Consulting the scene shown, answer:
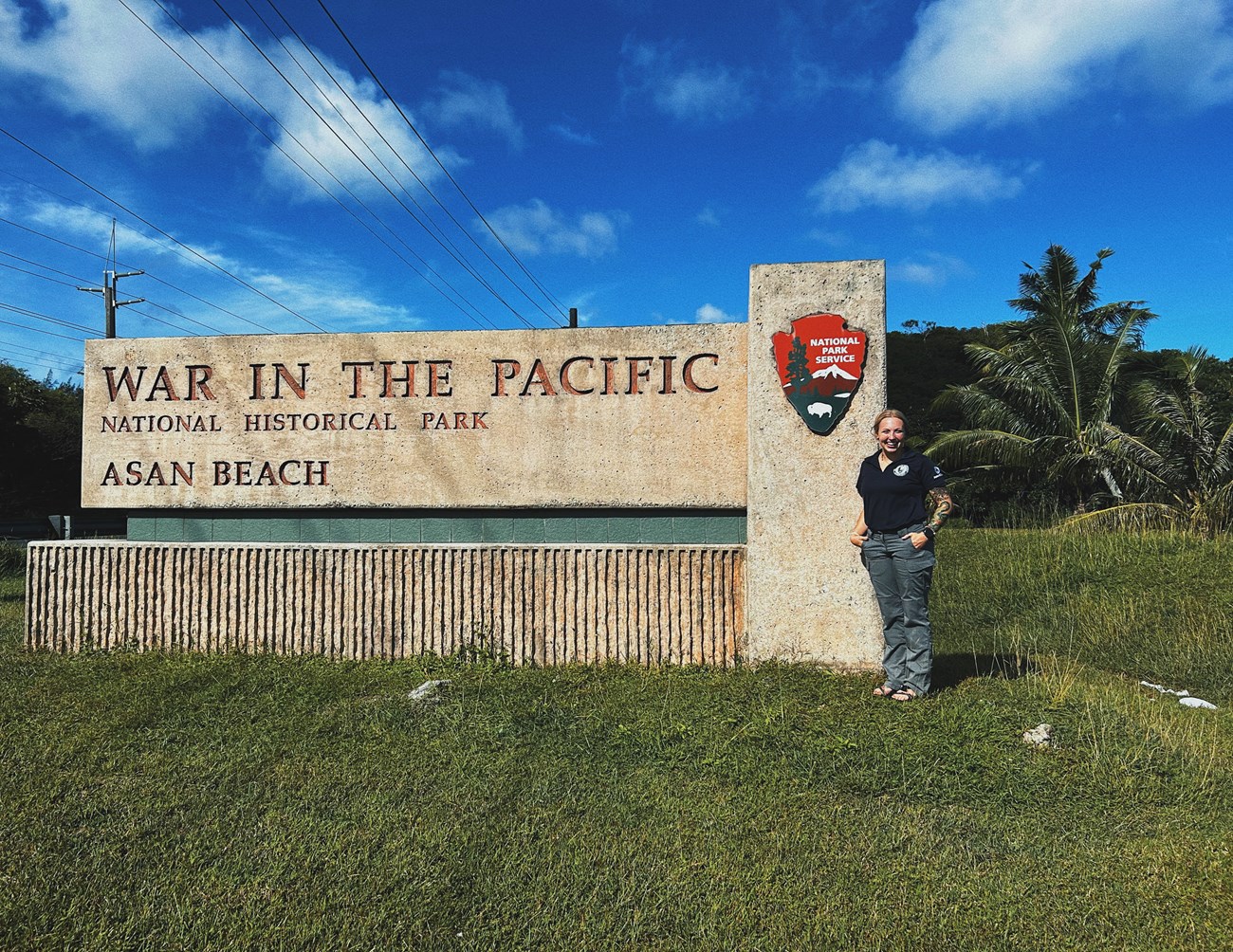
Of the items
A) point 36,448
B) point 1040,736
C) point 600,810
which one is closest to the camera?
point 600,810

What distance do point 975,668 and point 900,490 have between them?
5.70 feet

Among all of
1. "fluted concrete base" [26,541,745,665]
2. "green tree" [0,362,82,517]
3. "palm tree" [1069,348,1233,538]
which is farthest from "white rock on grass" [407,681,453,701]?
"green tree" [0,362,82,517]

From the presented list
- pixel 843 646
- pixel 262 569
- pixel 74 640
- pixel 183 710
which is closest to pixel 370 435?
pixel 262 569

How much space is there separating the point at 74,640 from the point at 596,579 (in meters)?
4.00

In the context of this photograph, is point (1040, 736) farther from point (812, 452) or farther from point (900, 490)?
point (812, 452)

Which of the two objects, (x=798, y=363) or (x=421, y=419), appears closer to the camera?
(x=798, y=363)

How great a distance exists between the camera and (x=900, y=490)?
452cm

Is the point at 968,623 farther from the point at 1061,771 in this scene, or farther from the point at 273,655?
the point at 273,655

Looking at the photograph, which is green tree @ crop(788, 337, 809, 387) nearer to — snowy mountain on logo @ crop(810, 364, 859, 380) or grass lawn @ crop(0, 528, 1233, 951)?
snowy mountain on logo @ crop(810, 364, 859, 380)

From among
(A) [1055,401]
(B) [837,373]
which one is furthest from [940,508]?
(A) [1055,401]

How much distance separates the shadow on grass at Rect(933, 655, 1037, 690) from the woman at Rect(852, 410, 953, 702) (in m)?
0.37

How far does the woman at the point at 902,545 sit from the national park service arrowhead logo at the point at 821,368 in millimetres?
496

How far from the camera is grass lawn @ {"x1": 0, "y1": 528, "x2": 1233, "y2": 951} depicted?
2414 mm

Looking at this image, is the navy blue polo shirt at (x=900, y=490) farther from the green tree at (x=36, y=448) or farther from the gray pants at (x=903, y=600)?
the green tree at (x=36, y=448)
